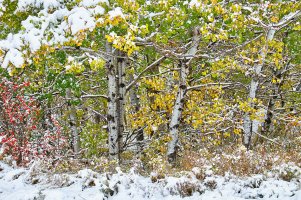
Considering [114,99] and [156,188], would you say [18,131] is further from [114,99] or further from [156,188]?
[156,188]

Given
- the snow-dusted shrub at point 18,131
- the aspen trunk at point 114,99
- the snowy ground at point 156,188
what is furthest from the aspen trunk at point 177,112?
the snowy ground at point 156,188

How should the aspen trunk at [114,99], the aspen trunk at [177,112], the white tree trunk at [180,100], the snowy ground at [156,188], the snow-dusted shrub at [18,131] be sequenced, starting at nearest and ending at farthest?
the snowy ground at [156,188] → the snow-dusted shrub at [18,131] → the aspen trunk at [114,99] → the white tree trunk at [180,100] → the aspen trunk at [177,112]

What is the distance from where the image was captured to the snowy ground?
450 centimetres

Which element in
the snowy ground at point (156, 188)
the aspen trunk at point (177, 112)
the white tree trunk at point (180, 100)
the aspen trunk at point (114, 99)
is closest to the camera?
the snowy ground at point (156, 188)

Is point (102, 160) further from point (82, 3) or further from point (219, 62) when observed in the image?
point (219, 62)

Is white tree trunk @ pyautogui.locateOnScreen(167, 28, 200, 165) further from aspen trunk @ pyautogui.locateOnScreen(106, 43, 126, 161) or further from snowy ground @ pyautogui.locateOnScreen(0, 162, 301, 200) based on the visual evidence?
snowy ground @ pyautogui.locateOnScreen(0, 162, 301, 200)

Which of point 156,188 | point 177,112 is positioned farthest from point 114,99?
point 156,188

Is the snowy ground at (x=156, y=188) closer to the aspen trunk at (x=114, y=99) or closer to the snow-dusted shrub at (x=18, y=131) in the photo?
the snow-dusted shrub at (x=18, y=131)

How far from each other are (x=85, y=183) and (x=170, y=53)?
4.29 m

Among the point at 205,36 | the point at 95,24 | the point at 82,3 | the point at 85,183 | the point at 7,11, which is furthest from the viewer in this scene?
the point at 205,36

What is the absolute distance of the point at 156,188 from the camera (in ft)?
16.3

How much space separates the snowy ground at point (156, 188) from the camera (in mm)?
4504

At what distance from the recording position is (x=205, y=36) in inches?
278

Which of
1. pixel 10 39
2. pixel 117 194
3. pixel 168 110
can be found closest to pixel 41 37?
pixel 10 39
